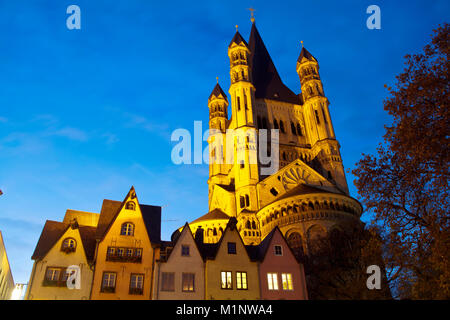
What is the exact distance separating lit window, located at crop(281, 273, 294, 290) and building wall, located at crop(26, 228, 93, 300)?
49.2 ft

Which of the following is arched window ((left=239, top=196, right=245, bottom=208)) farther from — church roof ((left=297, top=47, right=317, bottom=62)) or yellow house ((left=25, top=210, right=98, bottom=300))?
church roof ((left=297, top=47, right=317, bottom=62))

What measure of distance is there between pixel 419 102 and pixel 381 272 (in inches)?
803

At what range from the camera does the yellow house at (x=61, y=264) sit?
23812 mm

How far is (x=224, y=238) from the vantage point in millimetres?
27328

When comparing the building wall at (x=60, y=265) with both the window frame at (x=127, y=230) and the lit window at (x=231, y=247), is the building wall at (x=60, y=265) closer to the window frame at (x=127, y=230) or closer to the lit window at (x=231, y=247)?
the window frame at (x=127, y=230)

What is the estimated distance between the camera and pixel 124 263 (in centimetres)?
2584

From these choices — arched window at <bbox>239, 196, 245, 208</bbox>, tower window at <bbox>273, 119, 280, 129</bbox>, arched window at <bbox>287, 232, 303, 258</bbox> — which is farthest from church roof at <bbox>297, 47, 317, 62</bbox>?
arched window at <bbox>287, 232, 303, 258</bbox>

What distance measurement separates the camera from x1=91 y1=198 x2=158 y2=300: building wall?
2464cm

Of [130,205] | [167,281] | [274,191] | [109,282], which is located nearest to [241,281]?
[167,281]

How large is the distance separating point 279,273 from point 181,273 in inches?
311

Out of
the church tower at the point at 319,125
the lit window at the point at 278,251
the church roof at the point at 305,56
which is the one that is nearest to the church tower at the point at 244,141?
the church roof at the point at 305,56

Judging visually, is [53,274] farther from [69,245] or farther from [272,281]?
[272,281]
